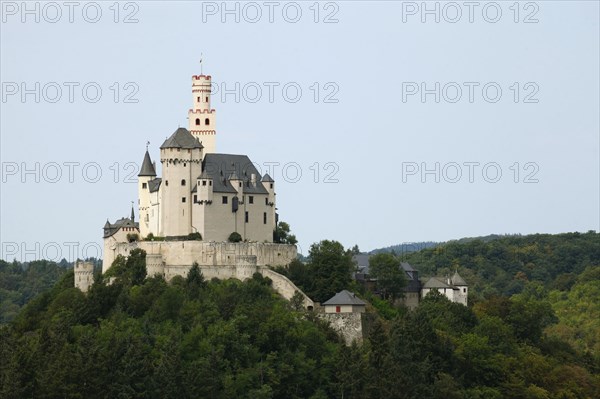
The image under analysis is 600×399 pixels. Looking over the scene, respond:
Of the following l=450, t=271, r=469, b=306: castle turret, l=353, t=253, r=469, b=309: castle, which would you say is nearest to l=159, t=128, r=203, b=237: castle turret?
l=353, t=253, r=469, b=309: castle

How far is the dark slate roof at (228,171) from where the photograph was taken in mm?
100000

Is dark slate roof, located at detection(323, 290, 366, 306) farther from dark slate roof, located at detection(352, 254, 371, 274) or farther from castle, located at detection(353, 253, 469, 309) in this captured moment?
dark slate roof, located at detection(352, 254, 371, 274)

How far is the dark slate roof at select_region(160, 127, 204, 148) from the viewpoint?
329 ft

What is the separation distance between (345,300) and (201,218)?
447 inches

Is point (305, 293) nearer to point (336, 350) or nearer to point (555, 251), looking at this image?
point (336, 350)

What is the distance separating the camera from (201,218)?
98812mm

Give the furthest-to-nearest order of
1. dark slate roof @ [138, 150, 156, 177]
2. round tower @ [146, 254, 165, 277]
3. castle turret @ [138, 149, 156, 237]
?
dark slate roof @ [138, 150, 156, 177]
castle turret @ [138, 149, 156, 237]
round tower @ [146, 254, 165, 277]

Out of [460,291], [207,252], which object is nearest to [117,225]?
[207,252]

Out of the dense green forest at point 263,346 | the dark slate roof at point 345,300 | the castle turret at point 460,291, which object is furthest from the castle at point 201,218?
the castle turret at point 460,291

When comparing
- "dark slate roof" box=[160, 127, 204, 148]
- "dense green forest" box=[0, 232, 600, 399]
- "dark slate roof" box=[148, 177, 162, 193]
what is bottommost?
"dense green forest" box=[0, 232, 600, 399]

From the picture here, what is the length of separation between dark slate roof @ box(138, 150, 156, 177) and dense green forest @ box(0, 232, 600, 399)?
23.8 ft

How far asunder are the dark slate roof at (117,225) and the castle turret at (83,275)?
2.53 m

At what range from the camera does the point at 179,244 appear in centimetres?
9769

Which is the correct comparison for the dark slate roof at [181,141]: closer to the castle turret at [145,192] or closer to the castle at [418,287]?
the castle turret at [145,192]
